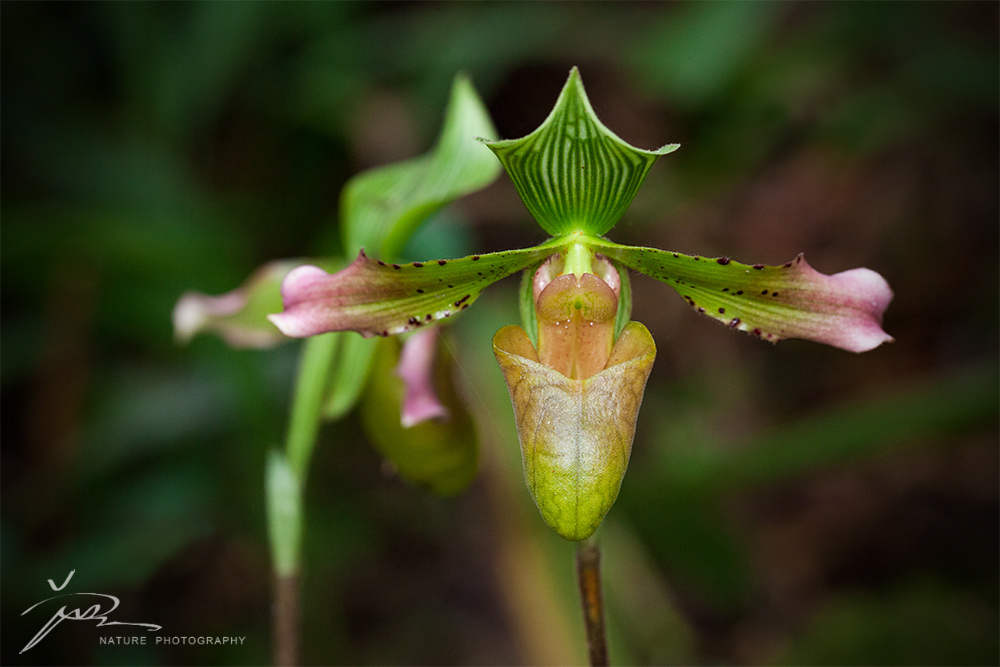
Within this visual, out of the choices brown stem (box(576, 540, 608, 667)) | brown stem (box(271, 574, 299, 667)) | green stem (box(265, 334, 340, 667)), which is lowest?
brown stem (box(576, 540, 608, 667))

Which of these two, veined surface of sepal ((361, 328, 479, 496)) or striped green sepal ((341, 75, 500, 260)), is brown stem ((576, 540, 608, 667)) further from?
striped green sepal ((341, 75, 500, 260))

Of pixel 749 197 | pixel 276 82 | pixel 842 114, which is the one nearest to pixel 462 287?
pixel 276 82

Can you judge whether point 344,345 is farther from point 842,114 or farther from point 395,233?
point 842,114

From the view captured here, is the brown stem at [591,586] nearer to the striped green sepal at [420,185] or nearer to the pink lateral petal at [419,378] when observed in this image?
the pink lateral petal at [419,378]

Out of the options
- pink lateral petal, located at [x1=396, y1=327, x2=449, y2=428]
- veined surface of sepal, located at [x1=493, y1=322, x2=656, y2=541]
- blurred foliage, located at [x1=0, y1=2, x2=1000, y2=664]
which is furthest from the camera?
blurred foliage, located at [x1=0, y1=2, x2=1000, y2=664]

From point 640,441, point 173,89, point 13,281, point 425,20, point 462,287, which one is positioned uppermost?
point 425,20

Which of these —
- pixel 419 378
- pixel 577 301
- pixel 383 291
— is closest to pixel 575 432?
pixel 577 301

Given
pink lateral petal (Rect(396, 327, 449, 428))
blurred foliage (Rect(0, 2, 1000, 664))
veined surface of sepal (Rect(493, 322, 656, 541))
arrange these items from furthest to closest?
blurred foliage (Rect(0, 2, 1000, 664)), pink lateral petal (Rect(396, 327, 449, 428)), veined surface of sepal (Rect(493, 322, 656, 541))

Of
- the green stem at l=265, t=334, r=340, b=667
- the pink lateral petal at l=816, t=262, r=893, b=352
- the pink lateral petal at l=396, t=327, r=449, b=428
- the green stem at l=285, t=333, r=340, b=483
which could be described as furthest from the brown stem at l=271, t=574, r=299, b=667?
the pink lateral petal at l=816, t=262, r=893, b=352
